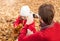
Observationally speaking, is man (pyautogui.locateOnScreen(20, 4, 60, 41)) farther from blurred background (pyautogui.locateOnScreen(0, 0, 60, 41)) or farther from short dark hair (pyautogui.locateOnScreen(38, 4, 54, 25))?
blurred background (pyautogui.locateOnScreen(0, 0, 60, 41))

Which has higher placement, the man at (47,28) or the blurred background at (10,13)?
the man at (47,28)

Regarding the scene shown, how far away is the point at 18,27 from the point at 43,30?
94cm

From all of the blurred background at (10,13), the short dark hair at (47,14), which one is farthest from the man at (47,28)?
the blurred background at (10,13)

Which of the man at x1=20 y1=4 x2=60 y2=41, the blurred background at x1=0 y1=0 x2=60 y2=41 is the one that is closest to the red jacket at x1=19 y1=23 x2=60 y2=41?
the man at x1=20 y1=4 x2=60 y2=41

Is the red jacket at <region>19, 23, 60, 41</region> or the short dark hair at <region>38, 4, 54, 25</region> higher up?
the short dark hair at <region>38, 4, 54, 25</region>

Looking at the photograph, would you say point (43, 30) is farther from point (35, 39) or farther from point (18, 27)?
point (18, 27)

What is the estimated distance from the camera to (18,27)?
108 inches

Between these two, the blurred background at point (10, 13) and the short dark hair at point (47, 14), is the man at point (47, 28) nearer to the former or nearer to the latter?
the short dark hair at point (47, 14)

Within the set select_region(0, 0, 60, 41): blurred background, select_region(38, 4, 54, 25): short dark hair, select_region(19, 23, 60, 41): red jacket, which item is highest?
select_region(38, 4, 54, 25): short dark hair

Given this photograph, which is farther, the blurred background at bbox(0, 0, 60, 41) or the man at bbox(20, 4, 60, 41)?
the blurred background at bbox(0, 0, 60, 41)

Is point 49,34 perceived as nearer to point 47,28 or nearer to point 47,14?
point 47,28

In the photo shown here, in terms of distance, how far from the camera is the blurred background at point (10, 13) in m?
3.09

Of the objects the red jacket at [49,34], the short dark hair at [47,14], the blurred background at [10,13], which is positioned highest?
the short dark hair at [47,14]

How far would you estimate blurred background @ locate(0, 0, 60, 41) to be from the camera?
309cm
